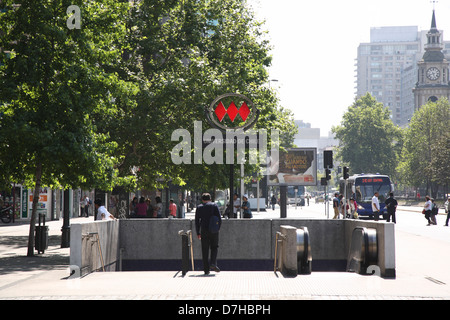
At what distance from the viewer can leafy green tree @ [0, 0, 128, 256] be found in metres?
17.7

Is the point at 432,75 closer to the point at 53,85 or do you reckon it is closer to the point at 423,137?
the point at 423,137

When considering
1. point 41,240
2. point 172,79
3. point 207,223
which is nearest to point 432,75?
point 172,79

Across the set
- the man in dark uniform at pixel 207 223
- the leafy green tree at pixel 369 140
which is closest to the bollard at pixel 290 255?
the man in dark uniform at pixel 207 223

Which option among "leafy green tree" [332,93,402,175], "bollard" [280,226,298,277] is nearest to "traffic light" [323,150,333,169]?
"bollard" [280,226,298,277]

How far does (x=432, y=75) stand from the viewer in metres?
158

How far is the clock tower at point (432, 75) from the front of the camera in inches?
6156

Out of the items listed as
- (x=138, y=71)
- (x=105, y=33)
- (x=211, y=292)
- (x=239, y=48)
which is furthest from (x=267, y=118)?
(x=211, y=292)

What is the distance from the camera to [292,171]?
4212 centimetres

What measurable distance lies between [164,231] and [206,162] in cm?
1062

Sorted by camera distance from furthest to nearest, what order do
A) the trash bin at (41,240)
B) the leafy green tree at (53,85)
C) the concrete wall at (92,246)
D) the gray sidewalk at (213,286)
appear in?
the trash bin at (41,240) → the leafy green tree at (53,85) → the concrete wall at (92,246) → the gray sidewalk at (213,286)

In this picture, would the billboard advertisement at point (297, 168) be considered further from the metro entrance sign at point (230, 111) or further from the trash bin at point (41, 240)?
the trash bin at point (41, 240)

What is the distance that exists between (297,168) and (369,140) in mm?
75915

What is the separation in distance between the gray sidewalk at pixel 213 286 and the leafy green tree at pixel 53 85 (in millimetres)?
3546

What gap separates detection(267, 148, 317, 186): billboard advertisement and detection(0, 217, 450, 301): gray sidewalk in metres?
26.3
